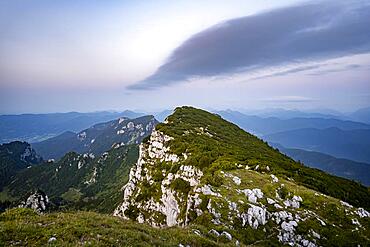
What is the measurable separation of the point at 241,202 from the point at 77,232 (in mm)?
28589

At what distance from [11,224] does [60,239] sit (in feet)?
13.8

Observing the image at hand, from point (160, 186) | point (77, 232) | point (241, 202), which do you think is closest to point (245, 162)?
point (241, 202)

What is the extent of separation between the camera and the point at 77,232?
A: 711 inches

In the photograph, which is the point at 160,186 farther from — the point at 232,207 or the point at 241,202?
the point at 232,207

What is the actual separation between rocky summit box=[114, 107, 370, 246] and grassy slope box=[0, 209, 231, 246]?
543 centimetres

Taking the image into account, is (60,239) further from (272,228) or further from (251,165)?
(251,165)

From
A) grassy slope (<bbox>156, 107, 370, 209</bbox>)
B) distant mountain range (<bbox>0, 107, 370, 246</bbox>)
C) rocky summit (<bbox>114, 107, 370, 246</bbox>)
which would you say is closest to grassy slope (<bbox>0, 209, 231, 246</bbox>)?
distant mountain range (<bbox>0, 107, 370, 246</bbox>)

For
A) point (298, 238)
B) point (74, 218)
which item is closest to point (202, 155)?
point (298, 238)

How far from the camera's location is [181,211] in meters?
56.4

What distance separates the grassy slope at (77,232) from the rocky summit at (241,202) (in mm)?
5433

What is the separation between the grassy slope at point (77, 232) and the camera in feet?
55.1

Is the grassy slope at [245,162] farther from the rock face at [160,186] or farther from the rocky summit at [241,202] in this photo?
the rock face at [160,186]

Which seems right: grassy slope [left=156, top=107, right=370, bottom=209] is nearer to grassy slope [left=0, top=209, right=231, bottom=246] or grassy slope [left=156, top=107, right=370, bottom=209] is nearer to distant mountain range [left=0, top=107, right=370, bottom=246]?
distant mountain range [left=0, top=107, right=370, bottom=246]

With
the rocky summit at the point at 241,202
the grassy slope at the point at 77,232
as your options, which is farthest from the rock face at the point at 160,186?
the grassy slope at the point at 77,232
